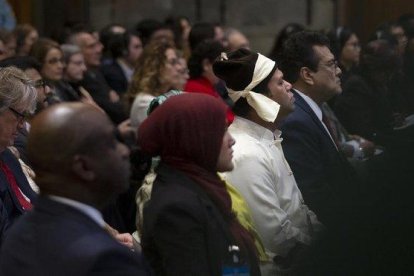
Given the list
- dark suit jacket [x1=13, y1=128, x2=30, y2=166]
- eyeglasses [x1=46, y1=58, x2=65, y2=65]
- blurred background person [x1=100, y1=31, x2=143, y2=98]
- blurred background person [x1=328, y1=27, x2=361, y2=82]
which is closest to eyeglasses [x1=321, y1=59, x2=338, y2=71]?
dark suit jacket [x1=13, y1=128, x2=30, y2=166]

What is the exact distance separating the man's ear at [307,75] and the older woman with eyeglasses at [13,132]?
155 centimetres

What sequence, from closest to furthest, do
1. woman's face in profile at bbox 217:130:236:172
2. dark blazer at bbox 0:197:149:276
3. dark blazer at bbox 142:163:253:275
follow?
1. dark blazer at bbox 0:197:149:276
2. dark blazer at bbox 142:163:253:275
3. woman's face in profile at bbox 217:130:236:172

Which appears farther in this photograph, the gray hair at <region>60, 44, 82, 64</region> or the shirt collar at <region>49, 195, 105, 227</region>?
the gray hair at <region>60, 44, 82, 64</region>

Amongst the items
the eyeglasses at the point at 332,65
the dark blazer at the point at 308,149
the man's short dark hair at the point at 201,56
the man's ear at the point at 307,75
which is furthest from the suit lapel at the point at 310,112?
the man's short dark hair at the point at 201,56

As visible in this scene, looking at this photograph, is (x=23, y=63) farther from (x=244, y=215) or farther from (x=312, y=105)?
(x=244, y=215)

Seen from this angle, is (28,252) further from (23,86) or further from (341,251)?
(23,86)

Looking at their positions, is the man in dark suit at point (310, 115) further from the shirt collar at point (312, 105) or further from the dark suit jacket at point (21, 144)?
the dark suit jacket at point (21, 144)

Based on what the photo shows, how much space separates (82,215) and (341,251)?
90 cm

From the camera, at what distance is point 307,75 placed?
5.97m

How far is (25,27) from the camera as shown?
35.1ft

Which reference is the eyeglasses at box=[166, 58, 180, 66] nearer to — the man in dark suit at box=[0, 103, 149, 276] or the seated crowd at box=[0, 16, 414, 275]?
the seated crowd at box=[0, 16, 414, 275]

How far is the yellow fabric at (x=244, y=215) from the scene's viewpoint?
4.35 m

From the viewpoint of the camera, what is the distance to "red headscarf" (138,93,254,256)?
3.82m

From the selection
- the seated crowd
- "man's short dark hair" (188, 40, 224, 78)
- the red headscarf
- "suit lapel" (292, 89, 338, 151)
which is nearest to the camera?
the seated crowd
